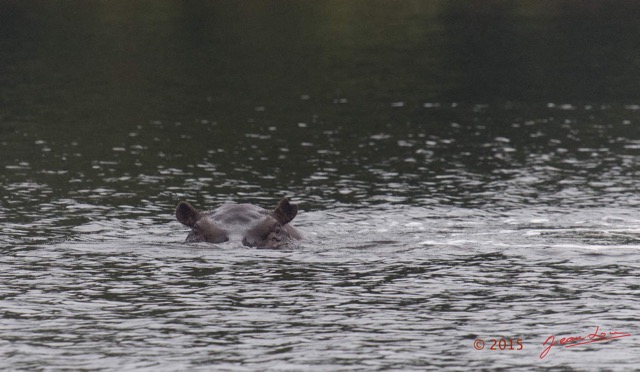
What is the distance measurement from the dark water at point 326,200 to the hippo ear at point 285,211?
69cm

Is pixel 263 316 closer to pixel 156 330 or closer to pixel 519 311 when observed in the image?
pixel 156 330

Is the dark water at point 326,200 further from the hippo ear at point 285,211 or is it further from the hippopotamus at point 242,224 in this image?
the hippo ear at point 285,211

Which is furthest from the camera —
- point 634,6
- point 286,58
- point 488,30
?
point 634,6

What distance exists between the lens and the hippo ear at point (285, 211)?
22844mm

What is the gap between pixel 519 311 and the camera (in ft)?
60.0

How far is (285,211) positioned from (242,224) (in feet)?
2.56

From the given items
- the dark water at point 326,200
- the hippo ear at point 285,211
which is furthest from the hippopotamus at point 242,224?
the dark water at point 326,200

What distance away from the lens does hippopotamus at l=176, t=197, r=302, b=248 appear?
22544mm

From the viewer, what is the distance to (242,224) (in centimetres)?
2277

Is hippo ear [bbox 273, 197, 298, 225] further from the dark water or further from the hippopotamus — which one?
the dark water

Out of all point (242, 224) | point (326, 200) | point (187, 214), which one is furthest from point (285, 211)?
point (326, 200)

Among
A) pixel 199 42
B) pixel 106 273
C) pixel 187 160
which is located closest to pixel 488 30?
pixel 199 42

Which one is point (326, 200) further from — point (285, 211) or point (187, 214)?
point (187, 214)

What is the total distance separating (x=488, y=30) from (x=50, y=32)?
81.3ft
